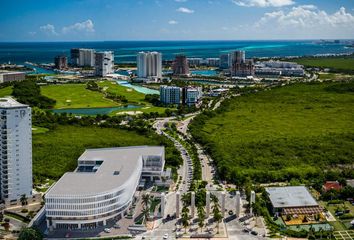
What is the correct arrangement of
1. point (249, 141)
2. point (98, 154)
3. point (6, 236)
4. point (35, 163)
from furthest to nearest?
point (249, 141)
point (35, 163)
point (98, 154)
point (6, 236)

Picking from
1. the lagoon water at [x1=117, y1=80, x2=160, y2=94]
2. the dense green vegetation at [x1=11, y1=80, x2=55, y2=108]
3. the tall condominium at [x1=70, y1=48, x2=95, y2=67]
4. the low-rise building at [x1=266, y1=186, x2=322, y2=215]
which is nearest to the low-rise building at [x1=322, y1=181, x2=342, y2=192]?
the low-rise building at [x1=266, y1=186, x2=322, y2=215]

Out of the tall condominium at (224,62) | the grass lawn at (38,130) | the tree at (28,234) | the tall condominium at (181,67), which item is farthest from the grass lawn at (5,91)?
the tall condominium at (224,62)

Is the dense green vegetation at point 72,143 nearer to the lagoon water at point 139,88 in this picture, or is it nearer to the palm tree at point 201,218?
the palm tree at point 201,218

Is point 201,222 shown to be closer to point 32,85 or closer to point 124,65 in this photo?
point 32,85

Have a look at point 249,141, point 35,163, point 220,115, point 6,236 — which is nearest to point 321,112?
point 220,115

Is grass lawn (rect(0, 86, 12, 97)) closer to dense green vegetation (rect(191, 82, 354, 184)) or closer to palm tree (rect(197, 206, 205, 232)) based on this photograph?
dense green vegetation (rect(191, 82, 354, 184))

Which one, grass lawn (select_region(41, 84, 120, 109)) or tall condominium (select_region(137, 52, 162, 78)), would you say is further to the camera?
tall condominium (select_region(137, 52, 162, 78))
